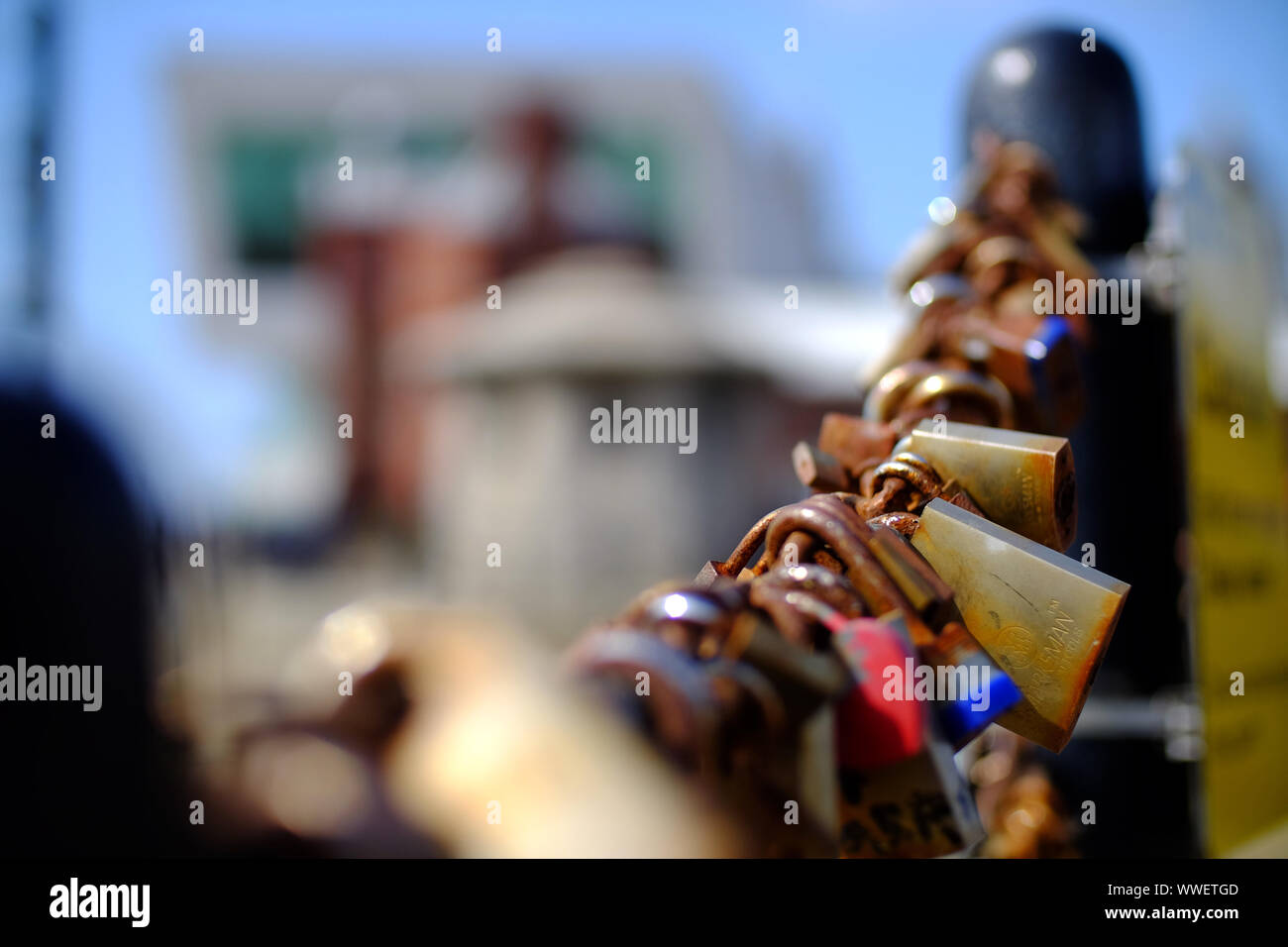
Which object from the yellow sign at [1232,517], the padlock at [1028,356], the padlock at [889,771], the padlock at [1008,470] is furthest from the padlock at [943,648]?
the yellow sign at [1232,517]

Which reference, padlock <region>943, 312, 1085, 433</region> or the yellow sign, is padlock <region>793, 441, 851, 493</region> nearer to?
padlock <region>943, 312, 1085, 433</region>

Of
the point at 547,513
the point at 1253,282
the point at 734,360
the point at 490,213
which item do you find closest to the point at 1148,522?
the point at 1253,282

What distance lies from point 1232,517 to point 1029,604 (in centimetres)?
93

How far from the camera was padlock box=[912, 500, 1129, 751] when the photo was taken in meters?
0.66

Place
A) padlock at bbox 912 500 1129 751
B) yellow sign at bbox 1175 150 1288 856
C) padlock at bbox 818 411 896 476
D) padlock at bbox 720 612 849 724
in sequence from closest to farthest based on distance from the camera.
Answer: padlock at bbox 720 612 849 724 → padlock at bbox 912 500 1129 751 → padlock at bbox 818 411 896 476 → yellow sign at bbox 1175 150 1288 856

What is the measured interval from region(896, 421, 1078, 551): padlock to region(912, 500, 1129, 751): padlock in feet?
0.20

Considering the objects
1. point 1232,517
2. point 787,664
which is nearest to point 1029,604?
point 787,664

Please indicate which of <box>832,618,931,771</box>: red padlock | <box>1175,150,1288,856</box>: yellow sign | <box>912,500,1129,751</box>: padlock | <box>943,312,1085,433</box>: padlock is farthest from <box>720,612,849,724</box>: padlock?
<box>1175,150,1288,856</box>: yellow sign

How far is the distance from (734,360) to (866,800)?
38.1 feet

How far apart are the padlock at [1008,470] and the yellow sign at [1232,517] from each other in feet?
2.24

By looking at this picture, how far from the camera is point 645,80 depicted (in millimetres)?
15961

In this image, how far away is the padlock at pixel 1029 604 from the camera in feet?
2.17

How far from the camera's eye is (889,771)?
0.56 m

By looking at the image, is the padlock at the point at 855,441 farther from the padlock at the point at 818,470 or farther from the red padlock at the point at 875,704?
the red padlock at the point at 875,704
